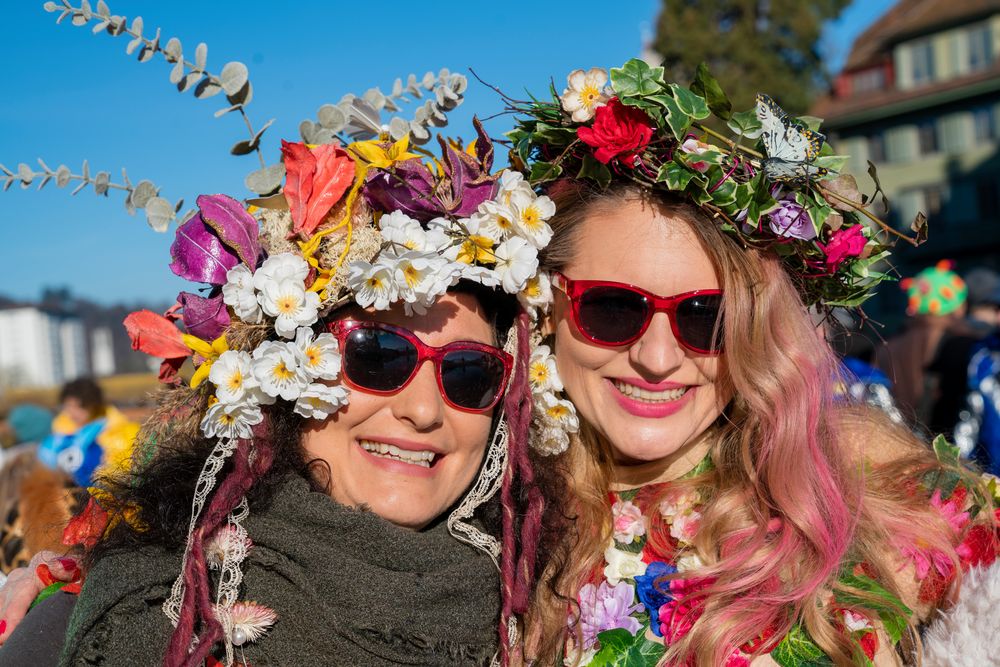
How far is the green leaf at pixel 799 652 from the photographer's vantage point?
2.21 meters

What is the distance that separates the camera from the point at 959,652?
220 centimetres

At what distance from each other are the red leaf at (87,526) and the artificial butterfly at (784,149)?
200cm

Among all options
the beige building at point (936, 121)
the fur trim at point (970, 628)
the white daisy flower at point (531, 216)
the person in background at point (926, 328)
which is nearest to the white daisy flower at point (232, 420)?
the white daisy flower at point (531, 216)

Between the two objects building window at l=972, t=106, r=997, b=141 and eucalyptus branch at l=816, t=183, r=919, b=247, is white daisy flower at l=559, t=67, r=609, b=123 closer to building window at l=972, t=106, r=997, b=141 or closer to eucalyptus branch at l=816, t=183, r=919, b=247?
eucalyptus branch at l=816, t=183, r=919, b=247

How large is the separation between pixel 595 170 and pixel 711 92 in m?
0.38

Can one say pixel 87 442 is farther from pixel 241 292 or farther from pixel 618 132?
pixel 618 132

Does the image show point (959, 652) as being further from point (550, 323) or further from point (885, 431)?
point (550, 323)

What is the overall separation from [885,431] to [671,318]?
86cm

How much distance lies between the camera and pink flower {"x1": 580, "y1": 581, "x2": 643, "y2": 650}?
2410mm

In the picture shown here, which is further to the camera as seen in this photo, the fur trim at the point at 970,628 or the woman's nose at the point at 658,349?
the woman's nose at the point at 658,349

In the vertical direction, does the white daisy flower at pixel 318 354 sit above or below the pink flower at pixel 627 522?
above

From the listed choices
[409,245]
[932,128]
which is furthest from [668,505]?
[932,128]

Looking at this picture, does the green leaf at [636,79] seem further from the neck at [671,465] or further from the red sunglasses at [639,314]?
the neck at [671,465]

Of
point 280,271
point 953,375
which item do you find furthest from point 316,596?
point 953,375
